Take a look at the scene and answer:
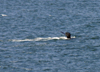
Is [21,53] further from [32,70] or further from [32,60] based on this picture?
[32,70]

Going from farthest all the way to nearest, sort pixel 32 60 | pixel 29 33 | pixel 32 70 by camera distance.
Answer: pixel 29 33, pixel 32 60, pixel 32 70

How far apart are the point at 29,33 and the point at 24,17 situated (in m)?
16.0

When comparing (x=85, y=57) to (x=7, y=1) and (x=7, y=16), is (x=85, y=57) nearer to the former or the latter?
(x=7, y=16)

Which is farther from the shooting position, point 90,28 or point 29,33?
point 90,28

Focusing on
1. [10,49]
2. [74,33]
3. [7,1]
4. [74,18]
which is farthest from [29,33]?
[7,1]

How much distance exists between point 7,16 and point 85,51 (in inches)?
1195

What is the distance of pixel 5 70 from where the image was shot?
38000 mm

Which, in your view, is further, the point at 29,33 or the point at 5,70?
the point at 29,33

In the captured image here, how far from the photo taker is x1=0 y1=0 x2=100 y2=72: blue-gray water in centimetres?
4009

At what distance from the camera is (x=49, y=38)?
2099 inches

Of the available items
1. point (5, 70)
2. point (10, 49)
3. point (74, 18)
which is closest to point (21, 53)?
point (10, 49)

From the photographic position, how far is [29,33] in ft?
186

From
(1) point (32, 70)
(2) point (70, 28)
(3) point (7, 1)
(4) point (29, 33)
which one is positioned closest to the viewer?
(1) point (32, 70)

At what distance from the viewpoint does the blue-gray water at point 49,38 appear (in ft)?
132
